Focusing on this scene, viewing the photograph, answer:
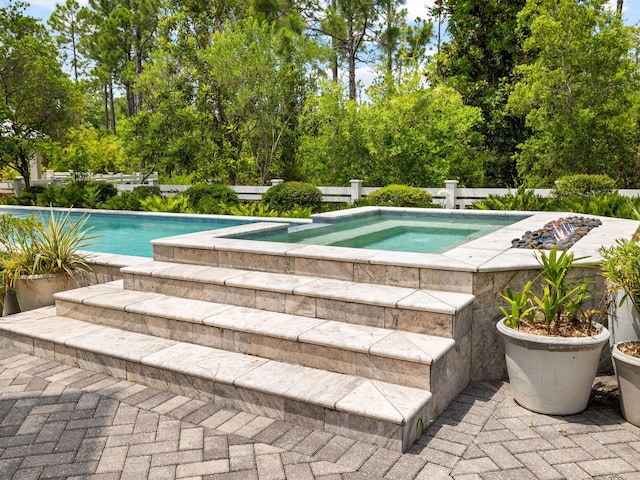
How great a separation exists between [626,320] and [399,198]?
7976mm

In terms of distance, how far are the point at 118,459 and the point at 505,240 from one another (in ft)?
14.5

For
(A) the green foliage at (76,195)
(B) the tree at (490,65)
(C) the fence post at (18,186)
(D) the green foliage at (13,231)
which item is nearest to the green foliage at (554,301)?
(D) the green foliage at (13,231)

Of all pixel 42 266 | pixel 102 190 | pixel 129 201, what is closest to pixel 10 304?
pixel 42 266

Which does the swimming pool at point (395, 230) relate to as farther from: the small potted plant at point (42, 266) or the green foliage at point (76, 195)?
the green foliage at point (76, 195)

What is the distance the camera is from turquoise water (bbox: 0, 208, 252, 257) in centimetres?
853

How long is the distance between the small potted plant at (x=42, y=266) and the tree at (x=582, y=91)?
41.1 ft

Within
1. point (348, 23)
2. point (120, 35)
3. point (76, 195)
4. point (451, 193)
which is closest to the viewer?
point (451, 193)

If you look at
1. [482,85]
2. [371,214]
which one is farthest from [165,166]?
[482,85]

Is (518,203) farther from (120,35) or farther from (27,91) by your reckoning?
(120,35)

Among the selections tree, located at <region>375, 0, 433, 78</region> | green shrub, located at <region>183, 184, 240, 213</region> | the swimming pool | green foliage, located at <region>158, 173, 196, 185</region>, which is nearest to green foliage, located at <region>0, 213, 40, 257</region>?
the swimming pool

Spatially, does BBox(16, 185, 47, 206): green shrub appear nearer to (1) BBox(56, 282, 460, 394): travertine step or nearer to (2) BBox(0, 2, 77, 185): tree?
(2) BBox(0, 2, 77, 185): tree

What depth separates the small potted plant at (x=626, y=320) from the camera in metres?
3.21

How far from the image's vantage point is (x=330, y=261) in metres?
4.69

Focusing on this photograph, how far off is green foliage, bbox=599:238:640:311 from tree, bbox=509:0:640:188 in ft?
37.4
